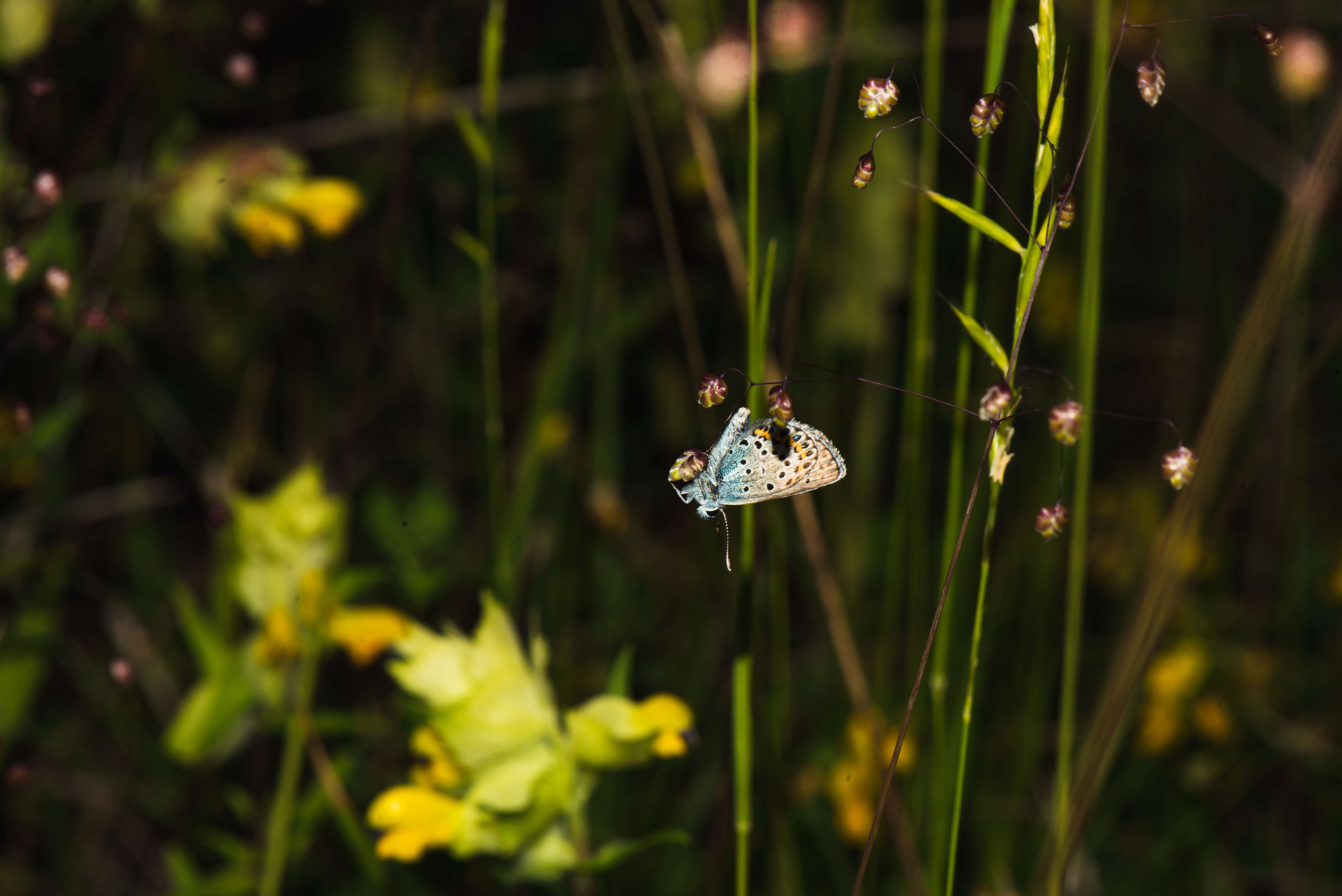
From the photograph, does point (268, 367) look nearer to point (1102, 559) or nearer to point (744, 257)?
point (744, 257)

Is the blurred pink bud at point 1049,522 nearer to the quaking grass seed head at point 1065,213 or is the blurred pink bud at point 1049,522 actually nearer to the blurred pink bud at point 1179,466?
the blurred pink bud at point 1179,466

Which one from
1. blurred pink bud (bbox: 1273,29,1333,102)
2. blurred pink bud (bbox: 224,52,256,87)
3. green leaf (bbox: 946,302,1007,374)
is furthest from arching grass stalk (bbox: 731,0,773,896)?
blurred pink bud (bbox: 1273,29,1333,102)

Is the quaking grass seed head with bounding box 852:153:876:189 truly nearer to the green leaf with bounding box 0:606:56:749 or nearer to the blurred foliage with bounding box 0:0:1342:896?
the blurred foliage with bounding box 0:0:1342:896

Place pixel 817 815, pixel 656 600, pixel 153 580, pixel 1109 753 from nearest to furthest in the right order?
pixel 1109 753 → pixel 817 815 → pixel 153 580 → pixel 656 600

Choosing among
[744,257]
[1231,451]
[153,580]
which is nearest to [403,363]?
[153,580]

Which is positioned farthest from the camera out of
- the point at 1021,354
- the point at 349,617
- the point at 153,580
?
the point at 1021,354
